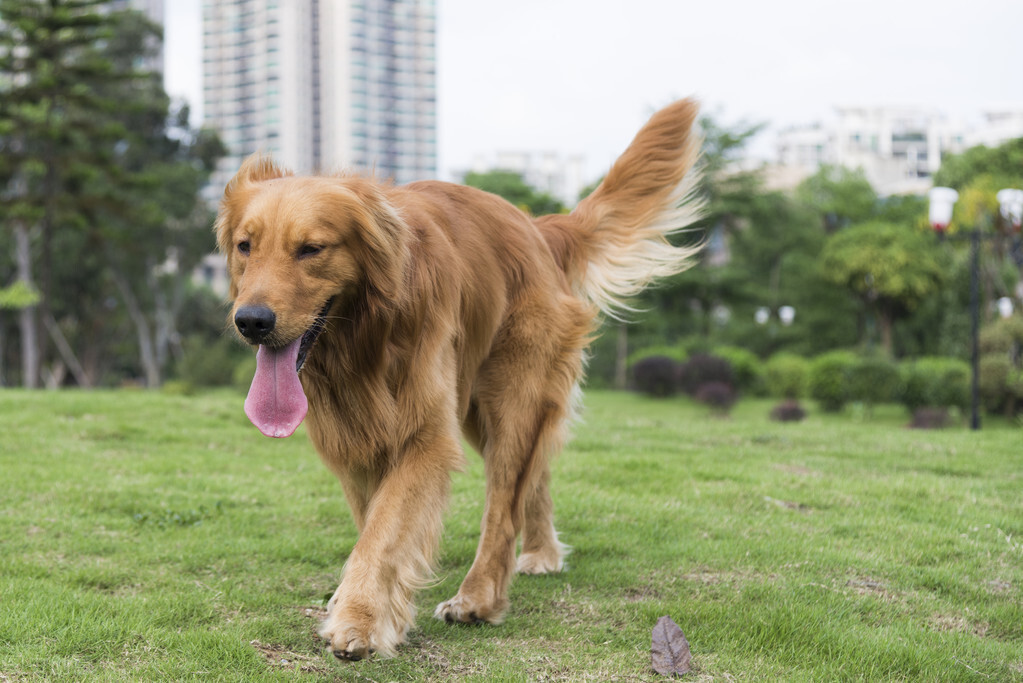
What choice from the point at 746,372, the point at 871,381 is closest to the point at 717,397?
the point at 871,381

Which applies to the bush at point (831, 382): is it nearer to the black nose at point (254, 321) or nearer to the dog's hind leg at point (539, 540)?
the dog's hind leg at point (539, 540)

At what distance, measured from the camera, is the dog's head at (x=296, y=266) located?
319 centimetres

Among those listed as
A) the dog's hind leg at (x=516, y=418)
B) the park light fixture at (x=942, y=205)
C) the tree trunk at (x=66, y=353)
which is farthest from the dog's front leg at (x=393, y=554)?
the tree trunk at (x=66, y=353)

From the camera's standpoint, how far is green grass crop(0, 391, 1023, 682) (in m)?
3.59

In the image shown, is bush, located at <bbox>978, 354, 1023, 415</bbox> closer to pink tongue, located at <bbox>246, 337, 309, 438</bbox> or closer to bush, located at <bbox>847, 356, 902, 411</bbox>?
bush, located at <bbox>847, 356, 902, 411</bbox>

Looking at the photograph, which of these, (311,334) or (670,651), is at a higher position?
(311,334)

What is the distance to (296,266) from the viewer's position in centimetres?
331

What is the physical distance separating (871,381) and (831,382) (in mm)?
1004

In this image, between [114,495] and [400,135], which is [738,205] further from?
[400,135]

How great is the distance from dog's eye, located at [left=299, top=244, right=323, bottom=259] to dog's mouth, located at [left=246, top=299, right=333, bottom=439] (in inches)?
10.1

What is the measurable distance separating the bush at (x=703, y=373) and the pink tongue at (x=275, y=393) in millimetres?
24175

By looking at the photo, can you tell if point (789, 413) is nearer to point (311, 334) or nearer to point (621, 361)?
point (621, 361)

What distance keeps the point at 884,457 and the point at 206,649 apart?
22.8ft

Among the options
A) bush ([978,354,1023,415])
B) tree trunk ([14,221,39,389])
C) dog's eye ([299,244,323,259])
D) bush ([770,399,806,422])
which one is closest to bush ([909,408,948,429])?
bush ([978,354,1023,415])
